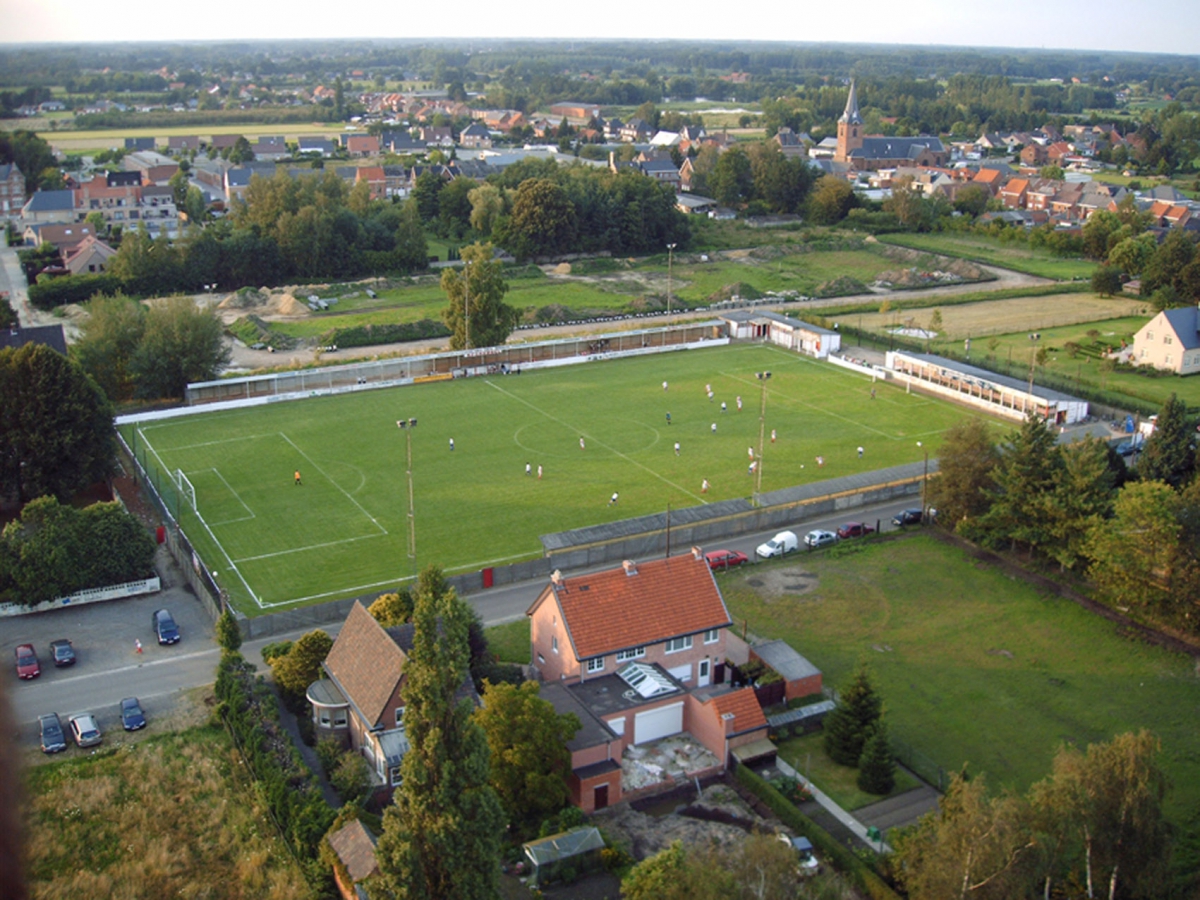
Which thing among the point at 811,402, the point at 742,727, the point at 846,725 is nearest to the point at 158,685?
the point at 742,727

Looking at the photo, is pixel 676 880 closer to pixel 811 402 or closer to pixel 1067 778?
pixel 1067 778

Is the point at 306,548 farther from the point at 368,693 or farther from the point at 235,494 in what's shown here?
the point at 368,693

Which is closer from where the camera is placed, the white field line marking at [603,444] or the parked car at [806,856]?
the parked car at [806,856]

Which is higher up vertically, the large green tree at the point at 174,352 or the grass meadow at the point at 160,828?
the large green tree at the point at 174,352

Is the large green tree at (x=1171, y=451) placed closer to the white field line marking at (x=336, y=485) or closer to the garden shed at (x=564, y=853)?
the garden shed at (x=564, y=853)

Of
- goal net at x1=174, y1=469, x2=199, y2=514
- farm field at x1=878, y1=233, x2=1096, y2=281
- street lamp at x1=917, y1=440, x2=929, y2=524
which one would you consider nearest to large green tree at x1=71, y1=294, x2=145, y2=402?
goal net at x1=174, y1=469, x2=199, y2=514

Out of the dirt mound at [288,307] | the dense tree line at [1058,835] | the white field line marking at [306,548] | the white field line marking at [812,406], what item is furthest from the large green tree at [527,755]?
the dirt mound at [288,307]
